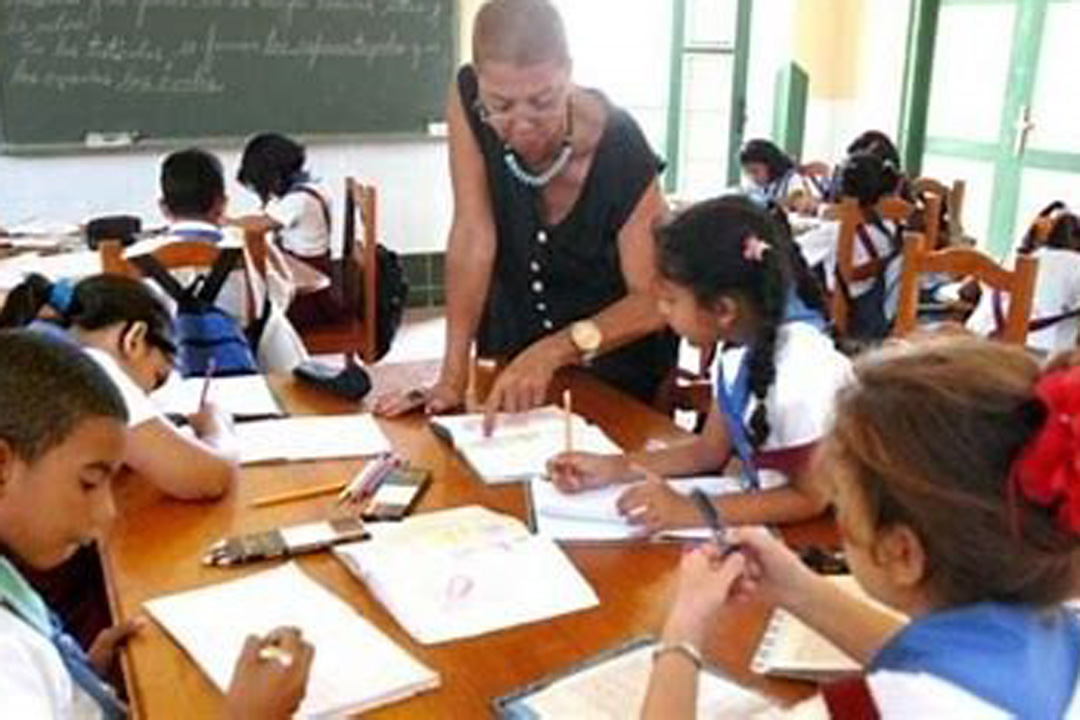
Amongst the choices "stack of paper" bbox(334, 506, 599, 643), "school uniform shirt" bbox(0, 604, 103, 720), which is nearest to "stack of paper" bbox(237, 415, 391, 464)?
"stack of paper" bbox(334, 506, 599, 643)

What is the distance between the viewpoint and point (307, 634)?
3.74 feet

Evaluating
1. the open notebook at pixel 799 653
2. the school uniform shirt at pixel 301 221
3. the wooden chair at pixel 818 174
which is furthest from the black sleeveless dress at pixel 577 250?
the wooden chair at pixel 818 174

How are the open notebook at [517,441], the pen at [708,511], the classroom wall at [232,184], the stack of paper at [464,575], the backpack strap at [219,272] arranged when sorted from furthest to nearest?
the classroom wall at [232,184]
the backpack strap at [219,272]
the open notebook at [517,441]
the pen at [708,511]
the stack of paper at [464,575]

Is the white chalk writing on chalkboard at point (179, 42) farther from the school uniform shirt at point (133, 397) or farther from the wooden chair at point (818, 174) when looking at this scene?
the school uniform shirt at point (133, 397)

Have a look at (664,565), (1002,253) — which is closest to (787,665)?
(664,565)

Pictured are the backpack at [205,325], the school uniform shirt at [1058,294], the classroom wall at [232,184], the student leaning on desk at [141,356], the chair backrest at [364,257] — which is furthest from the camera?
the classroom wall at [232,184]

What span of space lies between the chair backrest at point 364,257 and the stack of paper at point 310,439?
67.0 inches

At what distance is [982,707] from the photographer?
0.78m

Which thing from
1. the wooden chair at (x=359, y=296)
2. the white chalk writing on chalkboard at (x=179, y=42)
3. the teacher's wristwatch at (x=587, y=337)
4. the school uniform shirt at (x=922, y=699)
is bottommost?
the wooden chair at (x=359, y=296)

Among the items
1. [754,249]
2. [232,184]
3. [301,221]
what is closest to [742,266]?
[754,249]

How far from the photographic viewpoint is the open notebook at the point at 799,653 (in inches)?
42.2

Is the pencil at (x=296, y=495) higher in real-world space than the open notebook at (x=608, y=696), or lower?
lower

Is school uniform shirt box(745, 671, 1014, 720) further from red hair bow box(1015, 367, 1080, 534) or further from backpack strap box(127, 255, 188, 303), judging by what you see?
backpack strap box(127, 255, 188, 303)

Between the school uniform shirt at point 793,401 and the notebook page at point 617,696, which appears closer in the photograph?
the notebook page at point 617,696
